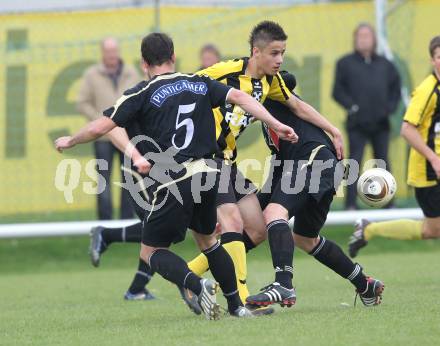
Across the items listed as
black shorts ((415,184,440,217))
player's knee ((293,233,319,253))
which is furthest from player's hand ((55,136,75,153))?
black shorts ((415,184,440,217))

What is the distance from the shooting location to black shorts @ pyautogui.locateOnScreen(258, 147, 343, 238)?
292 inches

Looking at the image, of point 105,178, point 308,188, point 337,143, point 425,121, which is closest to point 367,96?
point 105,178

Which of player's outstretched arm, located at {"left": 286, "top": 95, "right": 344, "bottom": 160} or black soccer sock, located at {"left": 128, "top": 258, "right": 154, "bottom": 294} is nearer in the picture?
player's outstretched arm, located at {"left": 286, "top": 95, "right": 344, "bottom": 160}

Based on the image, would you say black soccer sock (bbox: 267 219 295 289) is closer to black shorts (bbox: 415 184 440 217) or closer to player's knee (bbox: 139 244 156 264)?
player's knee (bbox: 139 244 156 264)

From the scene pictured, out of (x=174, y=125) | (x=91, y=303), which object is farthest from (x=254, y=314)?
(x=91, y=303)

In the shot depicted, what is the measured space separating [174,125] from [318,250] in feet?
5.27

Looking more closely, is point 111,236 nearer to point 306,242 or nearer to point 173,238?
point 306,242

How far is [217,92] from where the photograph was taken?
22.6ft

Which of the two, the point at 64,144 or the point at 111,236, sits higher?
the point at 64,144

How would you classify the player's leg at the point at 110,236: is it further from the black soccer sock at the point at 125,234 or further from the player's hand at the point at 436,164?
the player's hand at the point at 436,164

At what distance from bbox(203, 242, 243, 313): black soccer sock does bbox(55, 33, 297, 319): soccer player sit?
249mm

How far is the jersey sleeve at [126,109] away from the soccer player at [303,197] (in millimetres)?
1200

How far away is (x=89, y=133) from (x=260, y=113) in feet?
3.46

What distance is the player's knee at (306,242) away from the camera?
25.5 feet
